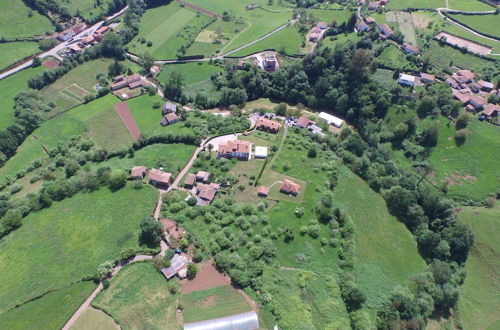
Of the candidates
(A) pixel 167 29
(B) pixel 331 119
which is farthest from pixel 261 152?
(A) pixel 167 29

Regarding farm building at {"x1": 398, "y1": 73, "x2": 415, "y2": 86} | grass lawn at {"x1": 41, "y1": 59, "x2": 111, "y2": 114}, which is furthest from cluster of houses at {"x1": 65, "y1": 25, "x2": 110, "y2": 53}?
farm building at {"x1": 398, "y1": 73, "x2": 415, "y2": 86}

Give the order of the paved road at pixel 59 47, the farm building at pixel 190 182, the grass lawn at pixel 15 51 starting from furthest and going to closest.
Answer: the grass lawn at pixel 15 51
the paved road at pixel 59 47
the farm building at pixel 190 182

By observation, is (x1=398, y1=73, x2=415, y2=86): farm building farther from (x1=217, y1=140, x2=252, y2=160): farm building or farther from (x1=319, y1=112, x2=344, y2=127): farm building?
(x1=217, y1=140, x2=252, y2=160): farm building

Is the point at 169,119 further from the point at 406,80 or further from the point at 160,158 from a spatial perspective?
the point at 406,80

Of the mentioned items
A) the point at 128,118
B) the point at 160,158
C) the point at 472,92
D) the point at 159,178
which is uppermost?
the point at 472,92

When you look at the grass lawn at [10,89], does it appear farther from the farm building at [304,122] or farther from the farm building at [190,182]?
the farm building at [304,122]

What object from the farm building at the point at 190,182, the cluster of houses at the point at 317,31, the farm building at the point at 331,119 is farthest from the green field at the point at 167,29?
the farm building at the point at 190,182
